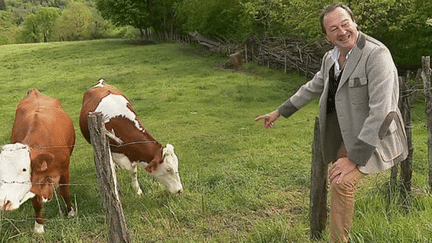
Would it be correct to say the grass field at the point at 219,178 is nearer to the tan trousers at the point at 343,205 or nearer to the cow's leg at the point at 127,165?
the cow's leg at the point at 127,165

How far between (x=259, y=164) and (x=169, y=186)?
181 centimetres

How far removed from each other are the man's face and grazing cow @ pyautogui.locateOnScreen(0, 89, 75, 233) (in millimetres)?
3197

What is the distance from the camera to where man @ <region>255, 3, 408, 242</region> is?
96.3 inches

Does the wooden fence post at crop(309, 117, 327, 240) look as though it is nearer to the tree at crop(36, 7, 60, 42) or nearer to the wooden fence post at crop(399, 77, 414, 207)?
the wooden fence post at crop(399, 77, 414, 207)

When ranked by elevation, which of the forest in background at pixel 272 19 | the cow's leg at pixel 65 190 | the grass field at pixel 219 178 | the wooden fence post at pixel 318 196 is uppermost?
the forest in background at pixel 272 19

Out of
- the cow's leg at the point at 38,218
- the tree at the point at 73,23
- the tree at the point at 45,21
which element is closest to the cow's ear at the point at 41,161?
the cow's leg at the point at 38,218

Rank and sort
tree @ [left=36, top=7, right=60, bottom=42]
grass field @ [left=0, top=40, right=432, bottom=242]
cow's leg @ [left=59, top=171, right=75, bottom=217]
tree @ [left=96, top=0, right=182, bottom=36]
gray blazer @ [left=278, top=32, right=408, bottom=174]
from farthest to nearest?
tree @ [left=36, top=7, right=60, bottom=42]
tree @ [left=96, top=0, right=182, bottom=36]
cow's leg @ [left=59, top=171, right=75, bottom=217]
grass field @ [left=0, top=40, right=432, bottom=242]
gray blazer @ [left=278, top=32, right=408, bottom=174]

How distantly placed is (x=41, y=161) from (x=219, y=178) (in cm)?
244

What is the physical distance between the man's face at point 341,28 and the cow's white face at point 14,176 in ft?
10.9

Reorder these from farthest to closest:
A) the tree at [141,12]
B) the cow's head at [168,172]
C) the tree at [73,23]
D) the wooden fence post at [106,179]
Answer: the tree at [73,23] → the tree at [141,12] → the cow's head at [168,172] → the wooden fence post at [106,179]

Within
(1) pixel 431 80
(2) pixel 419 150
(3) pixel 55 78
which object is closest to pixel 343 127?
(1) pixel 431 80

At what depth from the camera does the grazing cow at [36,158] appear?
3.97m

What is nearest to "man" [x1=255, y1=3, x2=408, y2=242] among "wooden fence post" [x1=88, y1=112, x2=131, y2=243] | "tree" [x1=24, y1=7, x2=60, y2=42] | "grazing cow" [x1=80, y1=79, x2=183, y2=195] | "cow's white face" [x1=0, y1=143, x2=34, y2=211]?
"wooden fence post" [x1=88, y1=112, x2=131, y2=243]

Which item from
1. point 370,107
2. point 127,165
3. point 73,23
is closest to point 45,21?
point 73,23
